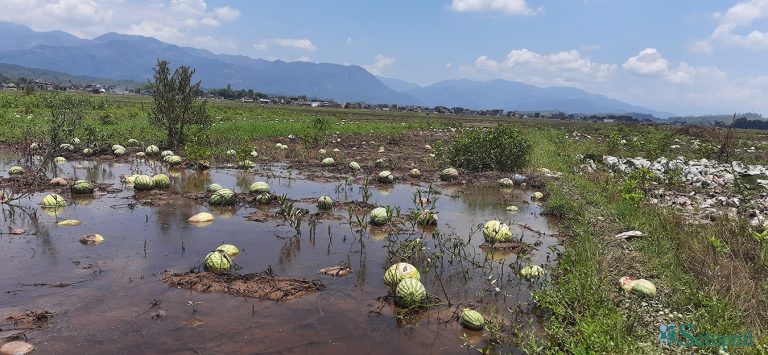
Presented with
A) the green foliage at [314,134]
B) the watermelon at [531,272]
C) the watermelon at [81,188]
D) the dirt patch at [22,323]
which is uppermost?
the green foliage at [314,134]

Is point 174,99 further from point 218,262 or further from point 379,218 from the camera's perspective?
point 218,262

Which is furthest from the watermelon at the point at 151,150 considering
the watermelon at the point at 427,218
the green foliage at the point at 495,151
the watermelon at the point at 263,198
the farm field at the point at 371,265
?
the watermelon at the point at 427,218

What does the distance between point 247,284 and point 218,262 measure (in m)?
0.74

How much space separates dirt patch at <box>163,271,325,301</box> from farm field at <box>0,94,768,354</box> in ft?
Result: 0.10

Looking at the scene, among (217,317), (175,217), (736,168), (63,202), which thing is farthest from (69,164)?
(736,168)

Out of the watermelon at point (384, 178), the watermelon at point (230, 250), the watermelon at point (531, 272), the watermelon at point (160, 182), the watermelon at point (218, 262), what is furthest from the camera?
the watermelon at point (384, 178)

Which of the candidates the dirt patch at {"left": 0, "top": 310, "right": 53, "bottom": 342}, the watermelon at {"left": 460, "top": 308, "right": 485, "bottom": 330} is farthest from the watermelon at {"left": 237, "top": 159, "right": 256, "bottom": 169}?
the watermelon at {"left": 460, "top": 308, "right": 485, "bottom": 330}

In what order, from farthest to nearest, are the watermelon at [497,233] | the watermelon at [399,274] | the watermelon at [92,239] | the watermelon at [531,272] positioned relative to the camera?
the watermelon at [497,233]
the watermelon at [92,239]
the watermelon at [531,272]
the watermelon at [399,274]

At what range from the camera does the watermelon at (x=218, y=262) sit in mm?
6892

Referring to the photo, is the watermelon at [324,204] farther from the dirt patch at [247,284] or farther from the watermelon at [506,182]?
the watermelon at [506,182]

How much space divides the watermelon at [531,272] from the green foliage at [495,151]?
10.7m

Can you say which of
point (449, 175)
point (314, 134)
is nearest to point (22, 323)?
point (449, 175)

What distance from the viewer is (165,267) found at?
6996 mm

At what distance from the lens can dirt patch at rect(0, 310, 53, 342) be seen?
16.0ft
